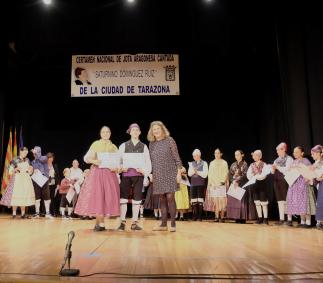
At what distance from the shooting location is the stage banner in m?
8.45

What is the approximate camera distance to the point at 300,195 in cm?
585

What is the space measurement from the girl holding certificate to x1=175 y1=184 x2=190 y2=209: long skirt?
118 inches

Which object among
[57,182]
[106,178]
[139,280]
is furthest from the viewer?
[57,182]

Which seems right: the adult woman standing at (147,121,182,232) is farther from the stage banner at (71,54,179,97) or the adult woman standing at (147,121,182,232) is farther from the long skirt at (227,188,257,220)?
the stage banner at (71,54,179,97)

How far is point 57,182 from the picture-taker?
8297 mm

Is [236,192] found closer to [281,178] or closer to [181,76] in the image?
[281,178]

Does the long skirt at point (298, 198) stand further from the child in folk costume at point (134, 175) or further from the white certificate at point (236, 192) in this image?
the child in folk costume at point (134, 175)

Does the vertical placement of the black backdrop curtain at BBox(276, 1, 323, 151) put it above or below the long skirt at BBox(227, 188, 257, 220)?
above

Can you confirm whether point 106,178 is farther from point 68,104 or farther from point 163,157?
point 68,104

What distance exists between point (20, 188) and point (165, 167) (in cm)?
387

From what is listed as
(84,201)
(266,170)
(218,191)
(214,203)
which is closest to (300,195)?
(266,170)

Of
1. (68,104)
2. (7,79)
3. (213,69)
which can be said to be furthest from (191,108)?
(7,79)

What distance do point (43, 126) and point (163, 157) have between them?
5.62 m

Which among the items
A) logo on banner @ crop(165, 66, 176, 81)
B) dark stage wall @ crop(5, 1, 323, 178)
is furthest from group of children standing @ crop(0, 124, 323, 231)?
logo on banner @ crop(165, 66, 176, 81)
